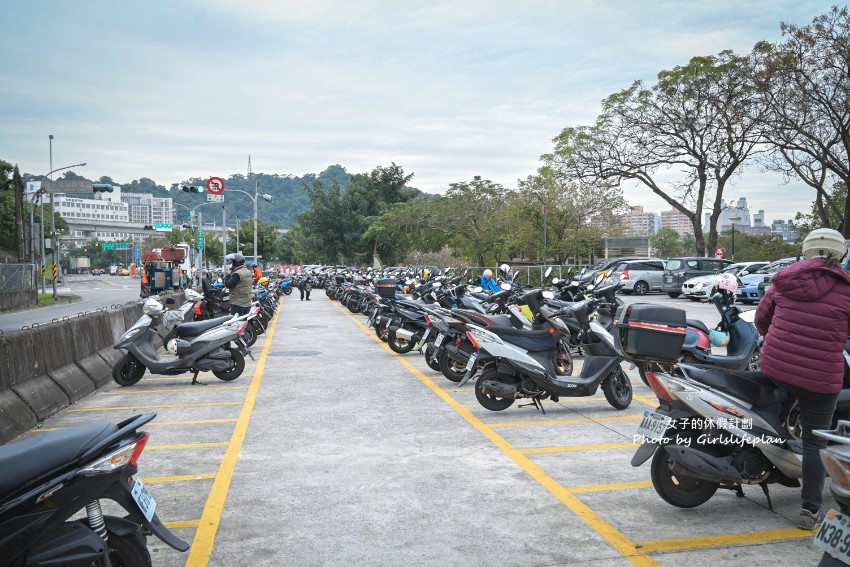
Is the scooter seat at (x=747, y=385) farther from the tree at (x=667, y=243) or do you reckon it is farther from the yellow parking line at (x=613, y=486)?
the tree at (x=667, y=243)

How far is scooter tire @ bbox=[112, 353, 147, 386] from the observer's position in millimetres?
10320

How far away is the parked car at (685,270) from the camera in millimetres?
33062

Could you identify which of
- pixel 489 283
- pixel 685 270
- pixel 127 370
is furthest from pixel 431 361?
pixel 685 270

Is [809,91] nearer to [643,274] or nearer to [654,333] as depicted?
[643,274]

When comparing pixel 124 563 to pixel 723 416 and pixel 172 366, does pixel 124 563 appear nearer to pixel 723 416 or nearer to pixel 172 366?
pixel 723 416

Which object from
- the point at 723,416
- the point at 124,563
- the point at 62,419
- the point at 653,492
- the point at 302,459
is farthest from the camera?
the point at 62,419

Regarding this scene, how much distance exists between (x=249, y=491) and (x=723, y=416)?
10.9 ft

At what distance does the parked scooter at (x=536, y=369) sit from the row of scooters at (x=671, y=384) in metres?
0.01

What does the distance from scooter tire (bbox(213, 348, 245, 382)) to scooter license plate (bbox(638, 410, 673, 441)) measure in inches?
273

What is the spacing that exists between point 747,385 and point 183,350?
25.1ft

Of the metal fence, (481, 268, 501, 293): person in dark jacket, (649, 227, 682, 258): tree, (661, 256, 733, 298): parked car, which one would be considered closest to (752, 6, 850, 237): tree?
(661, 256, 733, 298): parked car

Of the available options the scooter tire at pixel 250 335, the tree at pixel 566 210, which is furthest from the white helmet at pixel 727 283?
the tree at pixel 566 210

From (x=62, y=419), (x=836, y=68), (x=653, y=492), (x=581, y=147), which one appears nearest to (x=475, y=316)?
(x=653, y=492)

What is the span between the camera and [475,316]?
29.2 ft
